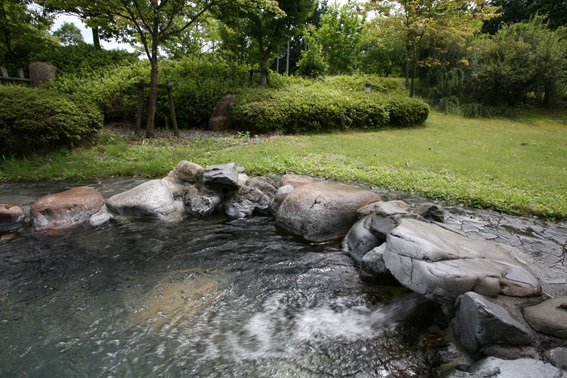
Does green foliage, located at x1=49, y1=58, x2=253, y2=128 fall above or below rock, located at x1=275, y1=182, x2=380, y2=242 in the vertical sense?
above

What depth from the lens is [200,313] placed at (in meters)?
3.25

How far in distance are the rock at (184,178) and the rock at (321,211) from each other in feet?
5.93

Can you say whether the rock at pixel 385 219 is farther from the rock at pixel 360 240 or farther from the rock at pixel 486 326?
the rock at pixel 486 326

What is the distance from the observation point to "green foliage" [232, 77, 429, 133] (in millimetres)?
10812

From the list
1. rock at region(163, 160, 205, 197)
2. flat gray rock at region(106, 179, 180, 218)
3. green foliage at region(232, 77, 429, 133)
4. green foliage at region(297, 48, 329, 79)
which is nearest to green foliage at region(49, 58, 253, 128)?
green foliage at region(232, 77, 429, 133)

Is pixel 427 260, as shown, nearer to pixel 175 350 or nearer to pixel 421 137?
pixel 175 350

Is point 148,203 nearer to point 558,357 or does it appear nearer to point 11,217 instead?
point 11,217

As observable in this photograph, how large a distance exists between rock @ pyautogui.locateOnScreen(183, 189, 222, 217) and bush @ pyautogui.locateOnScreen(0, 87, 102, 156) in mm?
4214

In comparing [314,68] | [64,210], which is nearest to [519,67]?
[314,68]

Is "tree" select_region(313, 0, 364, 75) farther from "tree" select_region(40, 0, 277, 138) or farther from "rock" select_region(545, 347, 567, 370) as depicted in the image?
"rock" select_region(545, 347, 567, 370)

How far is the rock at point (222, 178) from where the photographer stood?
5598 mm

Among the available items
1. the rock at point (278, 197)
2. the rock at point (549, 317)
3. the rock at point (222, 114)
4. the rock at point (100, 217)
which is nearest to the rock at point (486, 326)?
the rock at point (549, 317)

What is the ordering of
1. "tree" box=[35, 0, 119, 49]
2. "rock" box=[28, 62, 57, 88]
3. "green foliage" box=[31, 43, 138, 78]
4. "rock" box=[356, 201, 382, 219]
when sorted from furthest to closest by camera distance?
"green foliage" box=[31, 43, 138, 78]
"rock" box=[28, 62, 57, 88]
"tree" box=[35, 0, 119, 49]
"rock" box=[356, 201, 382, 219]

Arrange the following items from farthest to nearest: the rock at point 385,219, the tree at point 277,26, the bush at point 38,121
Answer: the tree at point 277,26, the bush at point 38,121, the rock at point 385,219
